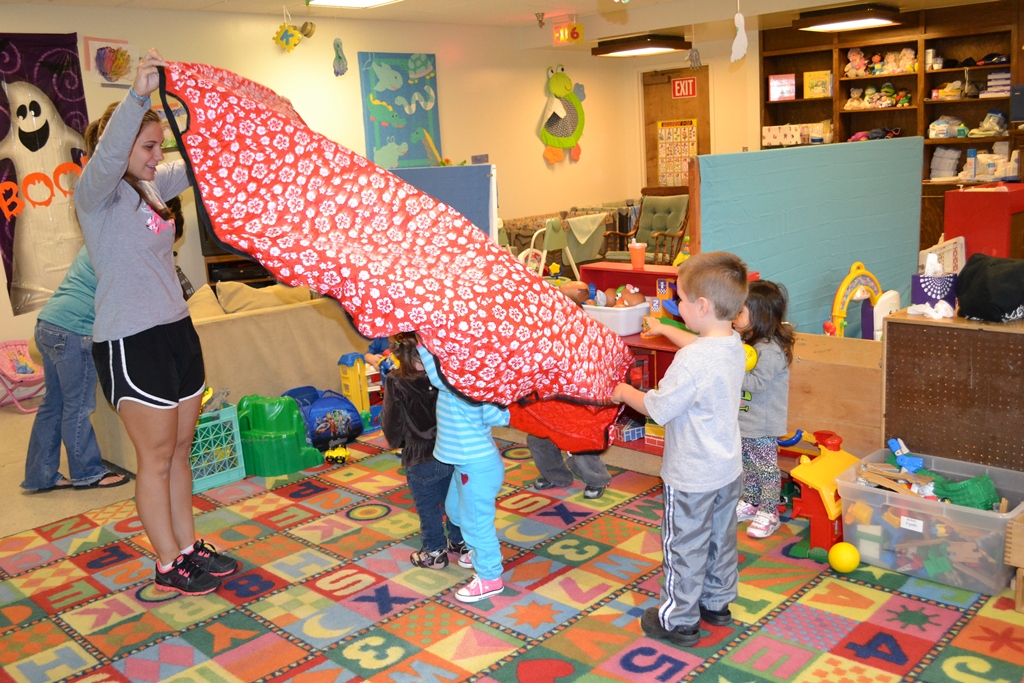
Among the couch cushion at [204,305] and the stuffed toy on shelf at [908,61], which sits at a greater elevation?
the stuffed toy on shelf at [908,61]

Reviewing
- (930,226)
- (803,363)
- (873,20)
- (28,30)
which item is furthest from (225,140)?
(930,226)

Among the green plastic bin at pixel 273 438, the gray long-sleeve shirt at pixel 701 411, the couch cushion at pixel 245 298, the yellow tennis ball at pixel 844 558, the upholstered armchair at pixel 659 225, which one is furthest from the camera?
the upholstered armchair at pixel 659 225

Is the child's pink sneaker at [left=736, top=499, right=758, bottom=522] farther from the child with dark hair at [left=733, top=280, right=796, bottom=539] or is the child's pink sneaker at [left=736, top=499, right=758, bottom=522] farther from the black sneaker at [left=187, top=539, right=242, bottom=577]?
the black sneaker at [left=187, top=539, right=242, bottom=577]

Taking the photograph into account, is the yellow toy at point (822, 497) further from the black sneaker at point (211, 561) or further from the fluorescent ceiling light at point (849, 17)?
the fluorescent ceiling light at point (849, 17)

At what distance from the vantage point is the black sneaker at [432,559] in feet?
10.3

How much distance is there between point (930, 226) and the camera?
28.8ft

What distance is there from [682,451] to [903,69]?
26.3 ft

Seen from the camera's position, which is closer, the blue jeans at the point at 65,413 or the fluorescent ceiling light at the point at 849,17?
the blue jeans at the point at 65,413

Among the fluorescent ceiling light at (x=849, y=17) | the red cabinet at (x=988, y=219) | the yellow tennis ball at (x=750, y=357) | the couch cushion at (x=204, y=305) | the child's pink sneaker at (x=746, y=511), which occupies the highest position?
the fluorescent ceiling light at (x=849, y=17)

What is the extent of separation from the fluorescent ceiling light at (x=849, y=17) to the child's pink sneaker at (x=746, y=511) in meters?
5.98

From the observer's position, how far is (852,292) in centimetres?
421

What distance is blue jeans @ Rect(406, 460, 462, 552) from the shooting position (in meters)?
3.07

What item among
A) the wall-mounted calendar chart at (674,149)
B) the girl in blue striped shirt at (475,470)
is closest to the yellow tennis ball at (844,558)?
the girl in blue striped shirt at (475,470)

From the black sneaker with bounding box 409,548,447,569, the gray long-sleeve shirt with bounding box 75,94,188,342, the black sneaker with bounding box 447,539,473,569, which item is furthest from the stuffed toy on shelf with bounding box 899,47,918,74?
the gray long-sleeve shirt with bounding box 75,94,188,342
